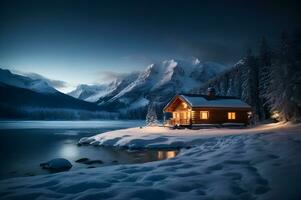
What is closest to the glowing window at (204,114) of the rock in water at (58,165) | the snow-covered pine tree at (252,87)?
the snow-covered pine tree at (252,87)

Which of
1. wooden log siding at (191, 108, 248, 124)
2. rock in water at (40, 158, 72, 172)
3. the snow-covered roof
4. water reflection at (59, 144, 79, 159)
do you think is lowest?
water reflection at (59, 144, 79, 159)

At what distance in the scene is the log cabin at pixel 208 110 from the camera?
148 ft

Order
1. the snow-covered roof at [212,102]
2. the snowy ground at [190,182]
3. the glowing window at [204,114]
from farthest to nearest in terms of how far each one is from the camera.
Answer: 1. the glowing window at [204,114]
2. the snow-covered roof at [212,102]
3. the snowy ground at [190,182]

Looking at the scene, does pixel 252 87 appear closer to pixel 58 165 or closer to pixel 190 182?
pixel 58 165

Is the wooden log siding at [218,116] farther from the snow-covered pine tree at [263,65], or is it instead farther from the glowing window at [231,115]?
the snow-covered pine tree at [263,65]

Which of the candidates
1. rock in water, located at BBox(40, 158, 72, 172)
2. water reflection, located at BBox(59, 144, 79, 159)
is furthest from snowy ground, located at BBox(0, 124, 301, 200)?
water reflection, located at BBox(59, 144, 79, 159)

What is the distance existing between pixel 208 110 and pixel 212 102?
2.16 meters

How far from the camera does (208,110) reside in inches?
1812

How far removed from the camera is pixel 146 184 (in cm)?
1058

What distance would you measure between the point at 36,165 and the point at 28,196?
15.6m

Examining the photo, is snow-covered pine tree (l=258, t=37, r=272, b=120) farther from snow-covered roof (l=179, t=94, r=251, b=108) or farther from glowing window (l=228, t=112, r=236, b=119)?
glowing window (l=228, t=112, r=236, b=119)

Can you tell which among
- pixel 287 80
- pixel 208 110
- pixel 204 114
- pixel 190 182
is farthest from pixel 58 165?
pixel 287 80

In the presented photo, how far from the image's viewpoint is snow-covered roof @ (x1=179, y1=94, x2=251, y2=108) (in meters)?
45.5

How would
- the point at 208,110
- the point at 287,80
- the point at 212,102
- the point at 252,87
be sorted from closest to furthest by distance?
the point at 287,80 < the point at 208,110 < the point at 212,102 < the point at 252,87
